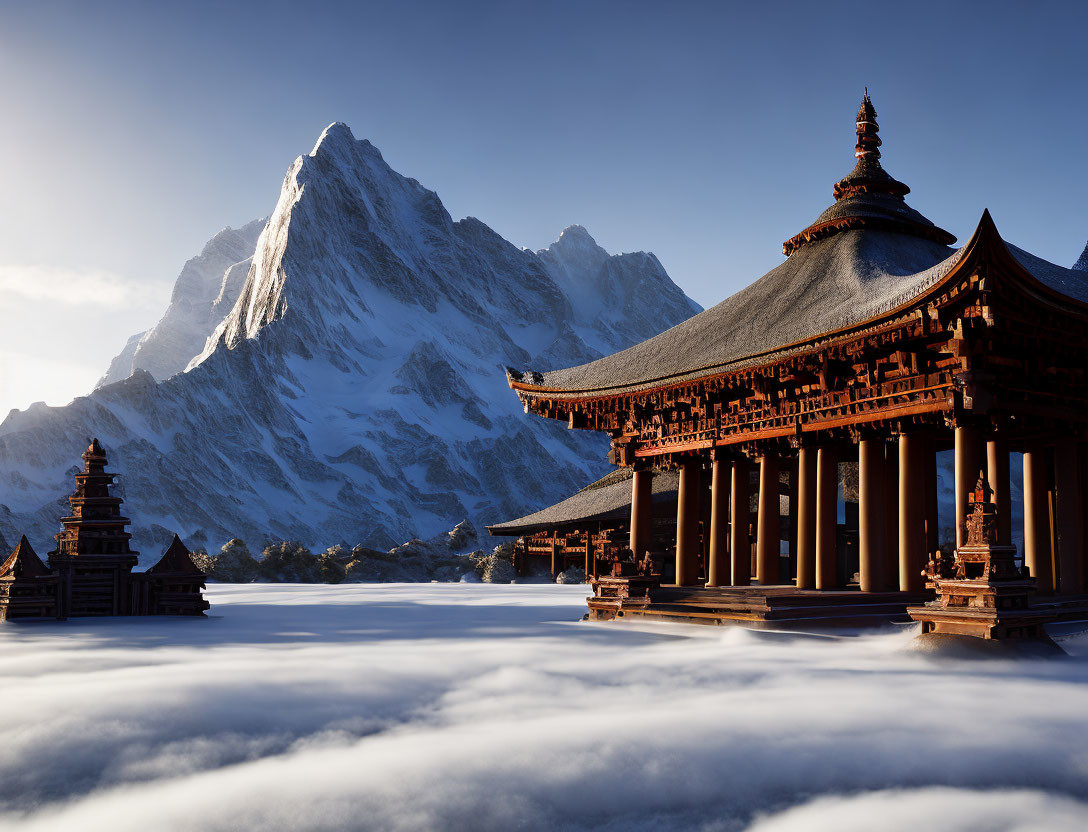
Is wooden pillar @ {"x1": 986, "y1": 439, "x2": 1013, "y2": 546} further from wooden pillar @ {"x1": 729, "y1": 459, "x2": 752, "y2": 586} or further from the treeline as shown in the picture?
the treeline

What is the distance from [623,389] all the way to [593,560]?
698 inches

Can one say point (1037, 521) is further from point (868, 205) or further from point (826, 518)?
point (868, 205)

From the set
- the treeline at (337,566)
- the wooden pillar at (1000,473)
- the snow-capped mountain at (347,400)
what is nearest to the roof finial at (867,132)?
the wooden pillar at (1000,473)

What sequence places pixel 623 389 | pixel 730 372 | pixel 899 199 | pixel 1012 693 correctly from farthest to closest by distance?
pixel 899 199 < pixel 623 389 < pixel 730 372 < pixel 1012 693

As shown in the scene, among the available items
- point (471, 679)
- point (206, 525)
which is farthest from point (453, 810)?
point (206, 525)

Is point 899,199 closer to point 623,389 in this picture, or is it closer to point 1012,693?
point 623,389

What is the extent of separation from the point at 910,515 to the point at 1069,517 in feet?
8.92

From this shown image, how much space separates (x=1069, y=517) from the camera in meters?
12.7

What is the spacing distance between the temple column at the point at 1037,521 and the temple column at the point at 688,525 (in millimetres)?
5228

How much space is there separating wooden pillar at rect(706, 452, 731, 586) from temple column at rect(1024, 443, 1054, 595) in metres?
4.50

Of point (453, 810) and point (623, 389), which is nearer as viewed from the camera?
point (453, 810)

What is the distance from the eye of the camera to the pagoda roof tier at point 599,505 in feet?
98.8

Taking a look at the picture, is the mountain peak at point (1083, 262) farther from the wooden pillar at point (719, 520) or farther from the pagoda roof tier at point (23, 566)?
the pagoda roof tier at point (23, 566)

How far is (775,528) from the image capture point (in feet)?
49.4
